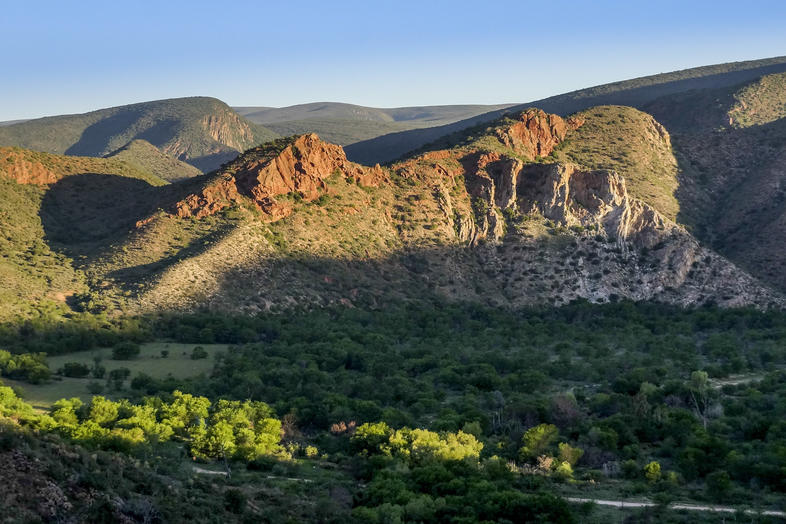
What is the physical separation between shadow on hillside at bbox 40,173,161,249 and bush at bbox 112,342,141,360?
2609 cm

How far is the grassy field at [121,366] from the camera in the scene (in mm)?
66125

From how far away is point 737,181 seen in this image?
136 meters

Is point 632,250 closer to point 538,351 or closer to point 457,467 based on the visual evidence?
point 538,351

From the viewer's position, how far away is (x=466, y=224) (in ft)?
384

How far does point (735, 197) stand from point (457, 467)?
312 ft

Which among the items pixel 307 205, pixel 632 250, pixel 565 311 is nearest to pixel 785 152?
pixel 632 250

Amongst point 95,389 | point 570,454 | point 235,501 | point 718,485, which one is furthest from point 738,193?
point 235,501

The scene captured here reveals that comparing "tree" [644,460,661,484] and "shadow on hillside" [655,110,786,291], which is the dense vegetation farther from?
"shadow on hillside" [655,110,786,291]

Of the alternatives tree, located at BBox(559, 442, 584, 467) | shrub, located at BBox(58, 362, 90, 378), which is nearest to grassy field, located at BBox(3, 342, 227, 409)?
shrub, located at BBox(58, 362, 90, 378)

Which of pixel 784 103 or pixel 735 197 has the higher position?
pixel 784 103

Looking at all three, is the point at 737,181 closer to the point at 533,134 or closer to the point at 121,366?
the point at 533,134

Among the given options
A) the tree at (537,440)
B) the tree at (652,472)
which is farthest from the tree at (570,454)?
the tree at (652,472)

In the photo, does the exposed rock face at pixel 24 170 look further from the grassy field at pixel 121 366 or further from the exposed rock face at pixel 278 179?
the grassy field at pixel 121 366

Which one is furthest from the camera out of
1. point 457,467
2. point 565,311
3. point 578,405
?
point 565,311
